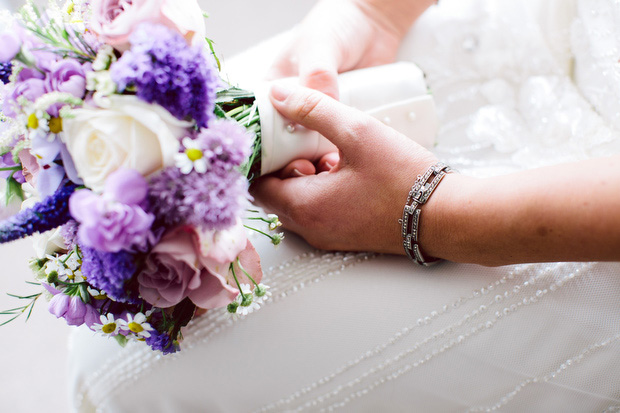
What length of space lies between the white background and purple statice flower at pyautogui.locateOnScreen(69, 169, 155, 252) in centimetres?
122

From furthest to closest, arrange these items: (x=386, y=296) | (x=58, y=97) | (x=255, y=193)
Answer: (x=255, y=193), (x=386, y=296), (x=58, y=97)

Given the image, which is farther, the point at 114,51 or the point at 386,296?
the point at 386,296

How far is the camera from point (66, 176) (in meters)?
0.54

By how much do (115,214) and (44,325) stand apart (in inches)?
53.2

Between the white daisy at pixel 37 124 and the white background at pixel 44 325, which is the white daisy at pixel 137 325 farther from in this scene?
the white background at pixel 44 325

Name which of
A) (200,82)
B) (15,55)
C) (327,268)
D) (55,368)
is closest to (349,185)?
(327,268)

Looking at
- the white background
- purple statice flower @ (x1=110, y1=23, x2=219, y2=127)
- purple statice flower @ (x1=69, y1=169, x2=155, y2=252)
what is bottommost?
the white background

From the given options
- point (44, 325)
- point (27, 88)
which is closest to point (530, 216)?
point (27, 88)

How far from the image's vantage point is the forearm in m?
0.54

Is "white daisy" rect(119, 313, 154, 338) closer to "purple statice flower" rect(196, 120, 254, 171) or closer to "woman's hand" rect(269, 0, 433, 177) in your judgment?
"purple statice flower" rect(196, 120, 254, 171)

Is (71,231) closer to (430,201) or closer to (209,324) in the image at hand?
(209,324)

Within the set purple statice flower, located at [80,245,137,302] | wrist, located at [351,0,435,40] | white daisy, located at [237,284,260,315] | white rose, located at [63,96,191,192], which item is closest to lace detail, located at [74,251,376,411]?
white daisy, located at [237,284,260,315]

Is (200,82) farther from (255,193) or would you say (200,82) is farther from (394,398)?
(394,398)

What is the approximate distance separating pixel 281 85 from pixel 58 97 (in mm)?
339
